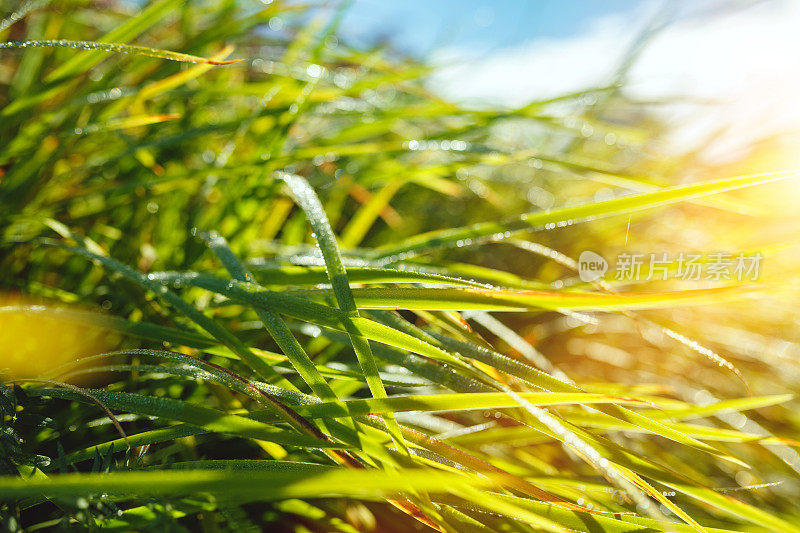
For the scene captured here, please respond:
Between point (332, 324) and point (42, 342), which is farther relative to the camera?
point (42, 342)

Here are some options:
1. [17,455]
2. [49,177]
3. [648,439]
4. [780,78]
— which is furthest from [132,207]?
[780,78]

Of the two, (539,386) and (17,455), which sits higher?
(539,386)

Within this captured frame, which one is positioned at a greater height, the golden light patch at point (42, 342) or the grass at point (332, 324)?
the grass at point (332, 324)

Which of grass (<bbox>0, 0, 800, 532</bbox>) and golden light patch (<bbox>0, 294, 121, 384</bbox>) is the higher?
grass (<bbox>0, 0, 800, 532</bbox>)

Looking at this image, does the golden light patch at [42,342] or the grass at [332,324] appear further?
the golden light patch at [42,342]

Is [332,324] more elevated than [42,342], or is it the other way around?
[332,324]

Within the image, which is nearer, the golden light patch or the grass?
the grass

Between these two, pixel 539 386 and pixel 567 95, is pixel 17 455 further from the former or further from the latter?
pixel 567 95
